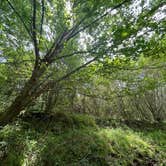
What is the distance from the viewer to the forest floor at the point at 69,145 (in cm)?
432

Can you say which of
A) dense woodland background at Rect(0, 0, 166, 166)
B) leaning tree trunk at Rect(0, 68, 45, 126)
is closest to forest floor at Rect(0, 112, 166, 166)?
dense woodland background at Rect(0, 0, 166, 166)

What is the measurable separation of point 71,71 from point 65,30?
2.78 feet

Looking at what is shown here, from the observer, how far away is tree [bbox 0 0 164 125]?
10.2 feet

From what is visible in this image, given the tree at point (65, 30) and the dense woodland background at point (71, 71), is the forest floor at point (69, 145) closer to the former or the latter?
the dense woodland background at point (71, 71)

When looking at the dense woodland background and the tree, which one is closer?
the tree

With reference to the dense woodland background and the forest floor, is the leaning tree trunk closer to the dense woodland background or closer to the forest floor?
the dense woodland background

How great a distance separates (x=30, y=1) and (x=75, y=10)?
33.5 inches

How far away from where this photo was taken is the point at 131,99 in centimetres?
966

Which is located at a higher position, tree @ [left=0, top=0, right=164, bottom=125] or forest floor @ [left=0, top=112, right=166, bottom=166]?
tree @ [left=0, top=0, right=164, bottom=125]

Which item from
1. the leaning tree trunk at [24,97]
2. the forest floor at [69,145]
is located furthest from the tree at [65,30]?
the forest floor at [69,145]

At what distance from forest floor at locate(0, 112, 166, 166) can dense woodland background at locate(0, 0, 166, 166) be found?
2cm

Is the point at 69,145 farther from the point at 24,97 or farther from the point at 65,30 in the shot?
the point at 65,30

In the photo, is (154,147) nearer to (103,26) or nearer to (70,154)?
(70,154)

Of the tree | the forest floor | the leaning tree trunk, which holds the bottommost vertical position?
the forest floor
